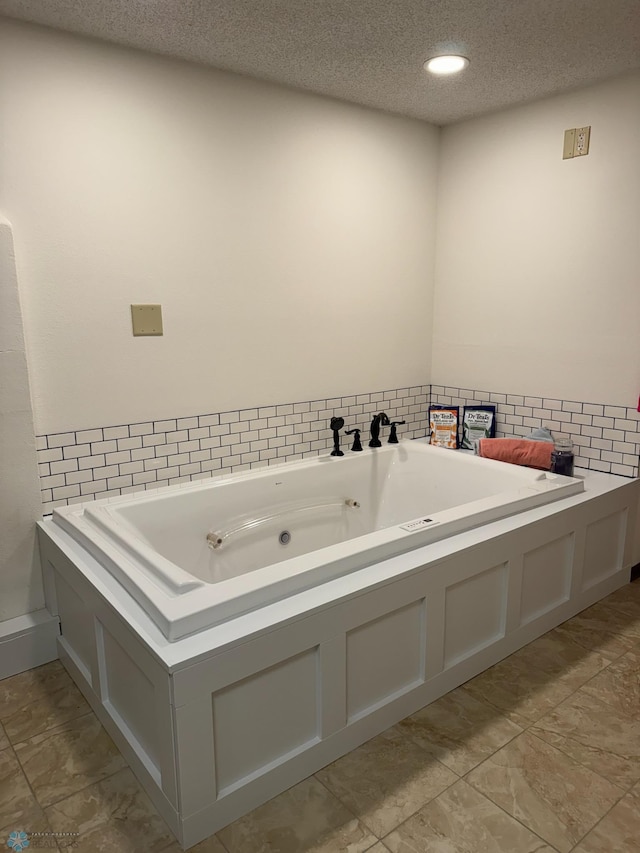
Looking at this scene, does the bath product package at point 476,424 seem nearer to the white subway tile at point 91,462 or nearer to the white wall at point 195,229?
the white wall at point 195,229

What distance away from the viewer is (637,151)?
2.63m

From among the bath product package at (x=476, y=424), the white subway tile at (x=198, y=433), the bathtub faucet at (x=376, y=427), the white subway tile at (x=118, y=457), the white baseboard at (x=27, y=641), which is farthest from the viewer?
the bath product package at (x=476, y=424)

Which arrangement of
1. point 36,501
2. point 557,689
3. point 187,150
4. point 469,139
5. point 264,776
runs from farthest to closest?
point 469,139 → point 187,150 → point 36,501 → point 557,689 → point 264,776

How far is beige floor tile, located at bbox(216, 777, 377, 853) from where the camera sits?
1546 mm

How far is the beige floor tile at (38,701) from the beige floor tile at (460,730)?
45.2 inches

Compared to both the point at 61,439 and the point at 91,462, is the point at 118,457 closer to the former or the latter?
the point at 91,462

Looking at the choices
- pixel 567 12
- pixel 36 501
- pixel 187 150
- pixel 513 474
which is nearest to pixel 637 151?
pixel 567 12

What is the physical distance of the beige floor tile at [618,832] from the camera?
1.54m

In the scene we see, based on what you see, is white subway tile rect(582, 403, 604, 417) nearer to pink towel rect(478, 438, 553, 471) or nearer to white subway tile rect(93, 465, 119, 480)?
pink towel rect(478, 438, 553, 471)

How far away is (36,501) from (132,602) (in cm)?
83

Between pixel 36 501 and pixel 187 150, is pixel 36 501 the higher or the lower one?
the lower one

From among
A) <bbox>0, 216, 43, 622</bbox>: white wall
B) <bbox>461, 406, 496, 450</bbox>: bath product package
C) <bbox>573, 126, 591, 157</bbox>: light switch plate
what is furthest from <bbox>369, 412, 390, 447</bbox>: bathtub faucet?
<bbox>0, 216, 43, 622</bbox>: white wall

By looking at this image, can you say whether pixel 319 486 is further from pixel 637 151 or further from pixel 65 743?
pixel 637 151

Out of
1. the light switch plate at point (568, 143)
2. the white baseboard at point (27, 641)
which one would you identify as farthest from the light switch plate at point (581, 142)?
the white baseboard at point (27, 641)
